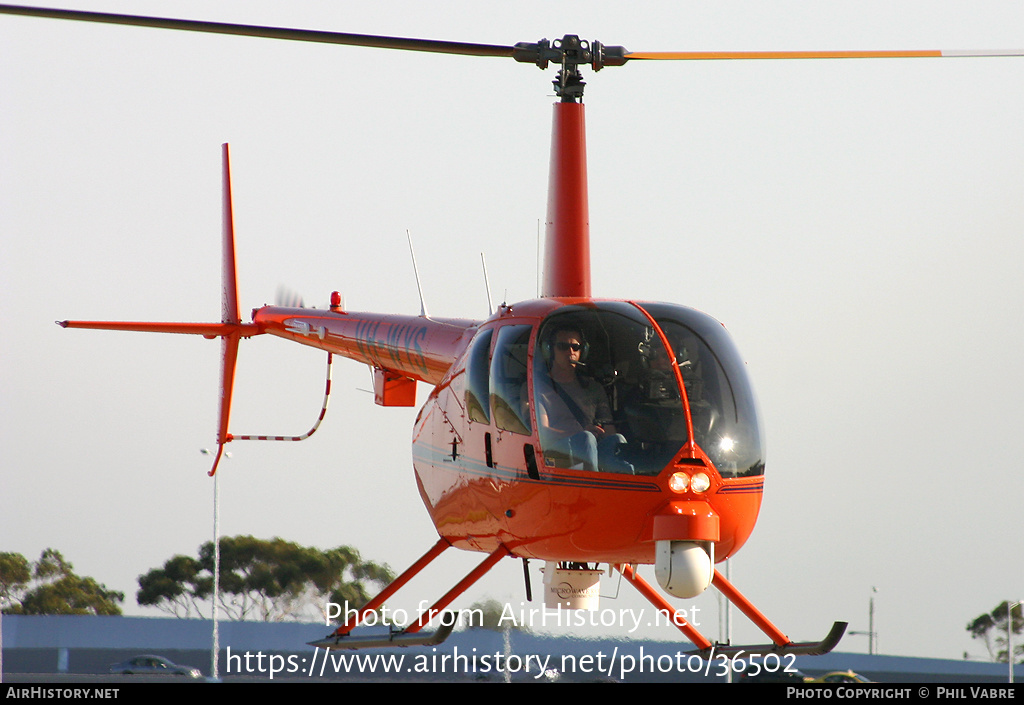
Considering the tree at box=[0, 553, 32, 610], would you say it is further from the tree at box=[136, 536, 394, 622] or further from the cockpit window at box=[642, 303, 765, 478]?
the cockpit window at box=[642, 303, 765, 478]

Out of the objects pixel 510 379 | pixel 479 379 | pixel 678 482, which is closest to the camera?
pixel 678 482

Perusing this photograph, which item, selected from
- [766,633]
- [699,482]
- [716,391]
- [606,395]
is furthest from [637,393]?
[766,633]

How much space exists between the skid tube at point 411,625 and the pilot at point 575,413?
2.05 metres

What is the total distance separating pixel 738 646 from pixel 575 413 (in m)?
3.58

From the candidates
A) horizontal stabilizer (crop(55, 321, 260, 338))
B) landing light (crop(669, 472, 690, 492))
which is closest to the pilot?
landing light (crop(669, 472, 690, 492))

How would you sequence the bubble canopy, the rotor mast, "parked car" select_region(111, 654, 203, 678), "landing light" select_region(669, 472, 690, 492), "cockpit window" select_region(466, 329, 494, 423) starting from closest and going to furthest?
"landing light" select_region(669, 472, 690, 492), the bubble canopy, "cockpit window" select_region(466, 329, 494, 423), the rotor mast, "parked car" select_region(111, 654, 203, 678)

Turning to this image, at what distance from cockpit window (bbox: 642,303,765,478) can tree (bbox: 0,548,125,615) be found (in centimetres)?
3863

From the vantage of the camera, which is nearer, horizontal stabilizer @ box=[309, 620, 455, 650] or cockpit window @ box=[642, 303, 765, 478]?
cockpit window @ box=[642, 303, 765, 478]

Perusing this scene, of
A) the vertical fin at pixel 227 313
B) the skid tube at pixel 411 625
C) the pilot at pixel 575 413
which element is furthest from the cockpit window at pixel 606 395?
the vertical fin at pixel 227 313

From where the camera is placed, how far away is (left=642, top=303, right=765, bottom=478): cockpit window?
40.2ft

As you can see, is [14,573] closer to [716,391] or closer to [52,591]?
[52,591]

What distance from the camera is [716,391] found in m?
12.5
